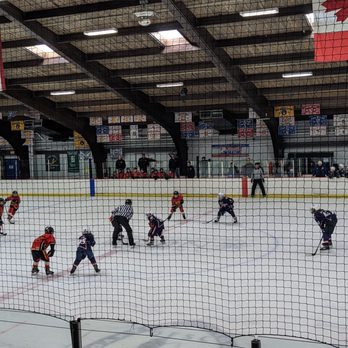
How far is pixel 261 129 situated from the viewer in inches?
820

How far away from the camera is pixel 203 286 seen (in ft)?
22.6

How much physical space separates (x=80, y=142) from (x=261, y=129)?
9.21 metres

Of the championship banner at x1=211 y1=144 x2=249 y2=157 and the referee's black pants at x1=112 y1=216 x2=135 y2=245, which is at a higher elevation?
the championship banner at x1=211 y1=144 x2=249 y2=157

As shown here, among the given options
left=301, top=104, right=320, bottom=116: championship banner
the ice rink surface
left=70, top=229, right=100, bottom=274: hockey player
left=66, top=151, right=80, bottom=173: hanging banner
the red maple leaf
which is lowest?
the ice rink surface

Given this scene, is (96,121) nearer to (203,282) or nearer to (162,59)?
(162,59)

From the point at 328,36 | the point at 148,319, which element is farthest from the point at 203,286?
the point at 328,36

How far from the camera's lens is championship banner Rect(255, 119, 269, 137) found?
20641 millimetres

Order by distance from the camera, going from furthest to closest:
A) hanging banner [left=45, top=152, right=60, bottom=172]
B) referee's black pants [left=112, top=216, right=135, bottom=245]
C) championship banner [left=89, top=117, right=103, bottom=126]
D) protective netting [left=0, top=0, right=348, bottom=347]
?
hanging banner [left=45, top=152, right=60, bottom=172] < championship banner [left=89, top=117, right=103, bottom=126] < referee's black pants [left=112, top=216, right=135, bottom=245] < protective netting [left=0, top=0, right=348, bottom=347]

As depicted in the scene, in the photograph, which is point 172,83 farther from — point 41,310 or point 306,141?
point 41,310

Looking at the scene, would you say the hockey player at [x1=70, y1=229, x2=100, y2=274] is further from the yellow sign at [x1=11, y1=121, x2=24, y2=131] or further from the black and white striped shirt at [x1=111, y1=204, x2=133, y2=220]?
the yellow sign at [x1=11, y1=121, x2=24, y2=131]

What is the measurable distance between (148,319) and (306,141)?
18105mm

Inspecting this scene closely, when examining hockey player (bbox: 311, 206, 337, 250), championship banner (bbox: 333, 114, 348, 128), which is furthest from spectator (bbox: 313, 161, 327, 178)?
hockey player (bbox: 311, 206, 337, 250)

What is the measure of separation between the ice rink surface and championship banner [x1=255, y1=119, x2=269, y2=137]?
29.9 feet

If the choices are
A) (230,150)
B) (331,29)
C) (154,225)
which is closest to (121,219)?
(154,225)
